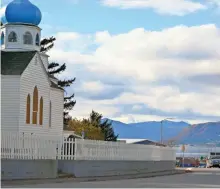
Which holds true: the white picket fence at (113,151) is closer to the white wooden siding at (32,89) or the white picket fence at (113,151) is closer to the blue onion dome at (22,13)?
the white wooden siding at (32,89)

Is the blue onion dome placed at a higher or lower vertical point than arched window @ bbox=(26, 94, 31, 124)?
higher

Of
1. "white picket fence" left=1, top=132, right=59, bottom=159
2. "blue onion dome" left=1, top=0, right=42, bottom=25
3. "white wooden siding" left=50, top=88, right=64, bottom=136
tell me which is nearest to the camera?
"white picket fence" left=1, top=132, right=59, bottom=159

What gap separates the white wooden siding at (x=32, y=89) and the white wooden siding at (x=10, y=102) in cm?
34

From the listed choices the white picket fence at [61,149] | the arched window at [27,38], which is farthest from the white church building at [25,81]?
the white picket fence at [61,149]

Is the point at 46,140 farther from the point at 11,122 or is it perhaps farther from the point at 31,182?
the point at 11,122

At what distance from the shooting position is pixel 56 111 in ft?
163

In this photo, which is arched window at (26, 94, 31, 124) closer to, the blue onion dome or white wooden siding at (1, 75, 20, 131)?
white wooden siding at (1, 75, 20, 131)

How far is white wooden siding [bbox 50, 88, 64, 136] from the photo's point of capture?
49.0m

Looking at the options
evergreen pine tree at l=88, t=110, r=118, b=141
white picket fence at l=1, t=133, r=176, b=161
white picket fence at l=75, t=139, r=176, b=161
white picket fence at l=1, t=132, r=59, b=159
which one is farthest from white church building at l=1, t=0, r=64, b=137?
evergreen pine tree at l=88, t=110, r=118, b=141

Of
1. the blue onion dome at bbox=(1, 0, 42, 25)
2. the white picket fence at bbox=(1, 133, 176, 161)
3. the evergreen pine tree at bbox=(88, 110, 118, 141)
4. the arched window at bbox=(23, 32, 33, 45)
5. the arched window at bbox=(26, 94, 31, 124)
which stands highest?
the blue onion dome at bbox=(1, 0, 42, 25)

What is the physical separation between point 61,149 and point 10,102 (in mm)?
8270

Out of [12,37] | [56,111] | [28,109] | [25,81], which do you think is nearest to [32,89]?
[25,81]

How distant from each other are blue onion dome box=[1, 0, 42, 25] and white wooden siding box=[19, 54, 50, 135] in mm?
4894

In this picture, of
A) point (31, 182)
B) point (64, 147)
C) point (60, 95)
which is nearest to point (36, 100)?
point (60, 95)
